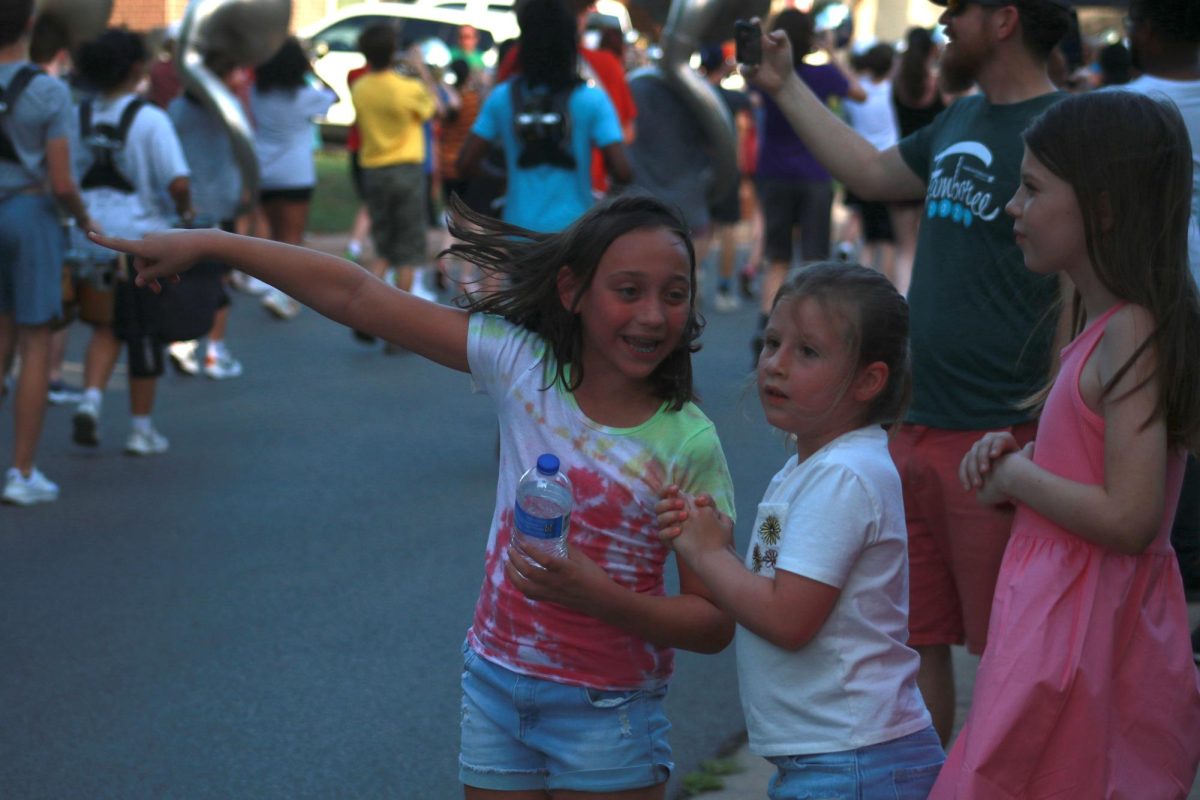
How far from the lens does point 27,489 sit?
7.39 meters

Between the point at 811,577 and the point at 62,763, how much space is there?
2809 mm

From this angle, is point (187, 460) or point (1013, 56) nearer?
point (1013, 56)

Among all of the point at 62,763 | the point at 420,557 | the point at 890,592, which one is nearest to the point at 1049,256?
the point at 890,592

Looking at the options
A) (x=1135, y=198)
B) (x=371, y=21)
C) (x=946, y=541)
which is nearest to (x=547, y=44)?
(x=946, y=541)

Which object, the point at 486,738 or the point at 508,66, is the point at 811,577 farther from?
the point at 508,66

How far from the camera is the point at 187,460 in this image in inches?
328

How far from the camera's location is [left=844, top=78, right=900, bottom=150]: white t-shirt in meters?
12.8

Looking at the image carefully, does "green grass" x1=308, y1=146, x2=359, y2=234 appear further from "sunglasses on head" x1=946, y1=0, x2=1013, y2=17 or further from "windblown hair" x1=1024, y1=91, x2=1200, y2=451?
"windblown hair" x1=1024, y1=91, x2=1200, y2=451

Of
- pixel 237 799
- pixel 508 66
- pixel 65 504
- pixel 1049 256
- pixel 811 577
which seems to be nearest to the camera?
pixel 811 577

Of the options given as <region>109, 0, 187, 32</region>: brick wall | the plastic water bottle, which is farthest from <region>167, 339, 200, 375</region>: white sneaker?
<region>109, 0, 187, 32</region>: brick wall

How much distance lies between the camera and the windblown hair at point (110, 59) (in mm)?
8203

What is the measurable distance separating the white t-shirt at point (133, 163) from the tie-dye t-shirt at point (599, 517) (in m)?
5.98

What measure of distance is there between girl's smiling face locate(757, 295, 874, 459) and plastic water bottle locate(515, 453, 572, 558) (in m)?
0.38

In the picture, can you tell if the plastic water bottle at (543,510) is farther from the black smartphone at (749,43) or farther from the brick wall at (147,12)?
the brick wall at (147,12)
